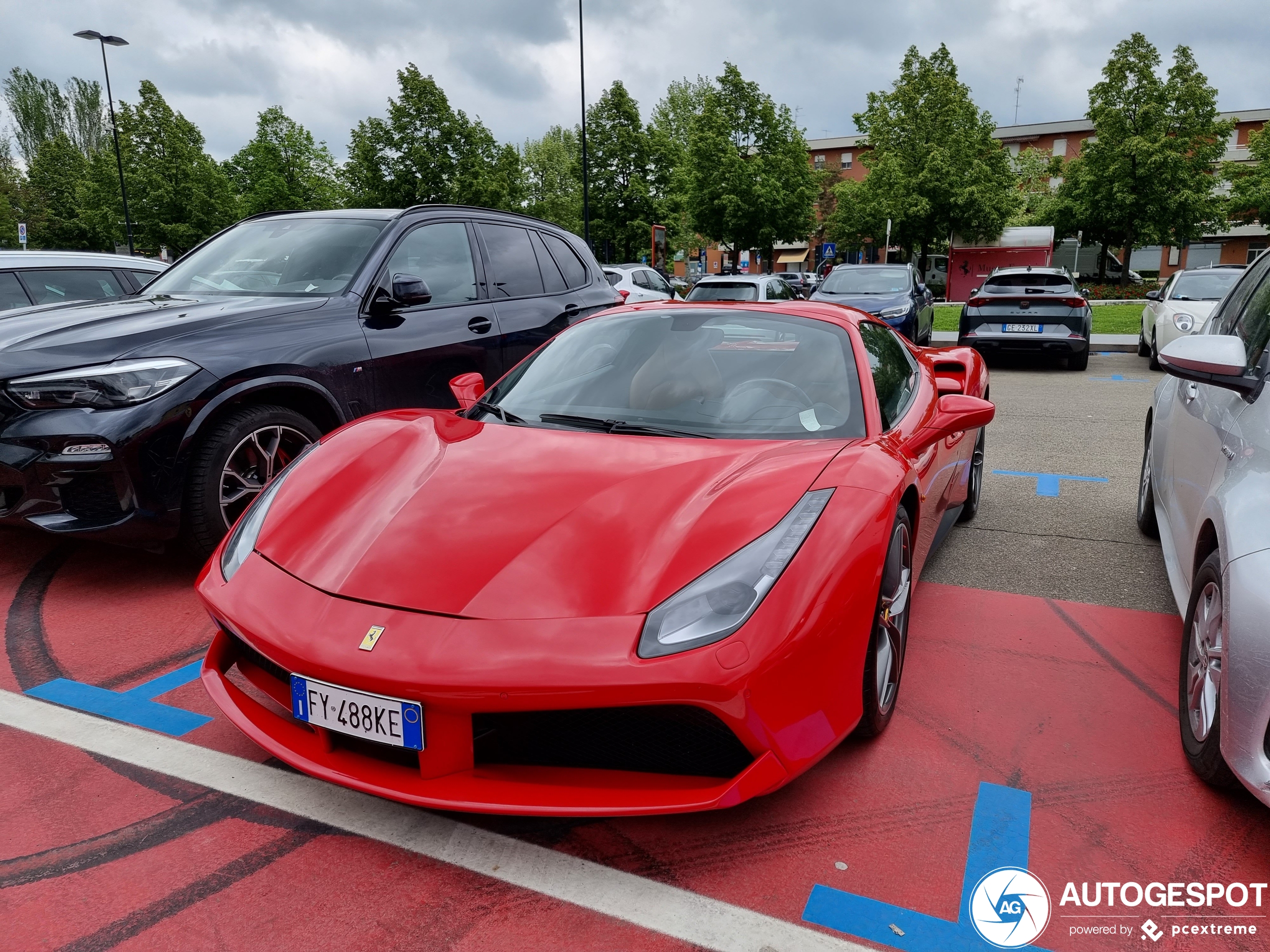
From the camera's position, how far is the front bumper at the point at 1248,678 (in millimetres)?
1988

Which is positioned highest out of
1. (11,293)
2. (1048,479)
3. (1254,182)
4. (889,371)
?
(1254,182)

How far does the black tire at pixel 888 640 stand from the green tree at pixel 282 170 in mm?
38550

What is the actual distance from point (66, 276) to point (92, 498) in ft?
11.5

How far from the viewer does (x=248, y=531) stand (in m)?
2.63

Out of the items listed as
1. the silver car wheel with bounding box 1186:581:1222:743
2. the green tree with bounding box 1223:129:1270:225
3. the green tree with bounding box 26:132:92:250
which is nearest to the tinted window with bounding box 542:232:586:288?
the silver car wheel with bounding box 1186:581:1222:743

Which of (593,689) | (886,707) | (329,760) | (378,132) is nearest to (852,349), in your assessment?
(886,707)

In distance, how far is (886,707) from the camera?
105 inches

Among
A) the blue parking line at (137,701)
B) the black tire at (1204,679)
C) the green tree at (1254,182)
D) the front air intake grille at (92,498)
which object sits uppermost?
the green tree at (1254,182)

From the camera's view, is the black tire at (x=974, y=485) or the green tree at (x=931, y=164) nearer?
the black tire at (x=974, y=485)

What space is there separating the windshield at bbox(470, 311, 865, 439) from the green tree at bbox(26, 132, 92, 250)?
50.7 meters

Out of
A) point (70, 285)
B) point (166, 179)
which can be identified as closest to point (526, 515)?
point (70, 285)

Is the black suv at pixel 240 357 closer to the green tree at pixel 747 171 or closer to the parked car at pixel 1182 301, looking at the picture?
the parked car at pixel 1182 301

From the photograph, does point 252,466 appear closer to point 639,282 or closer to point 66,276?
point 66,276

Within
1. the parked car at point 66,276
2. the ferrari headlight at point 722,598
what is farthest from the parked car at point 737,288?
the ferrari headlight at point 722,598
